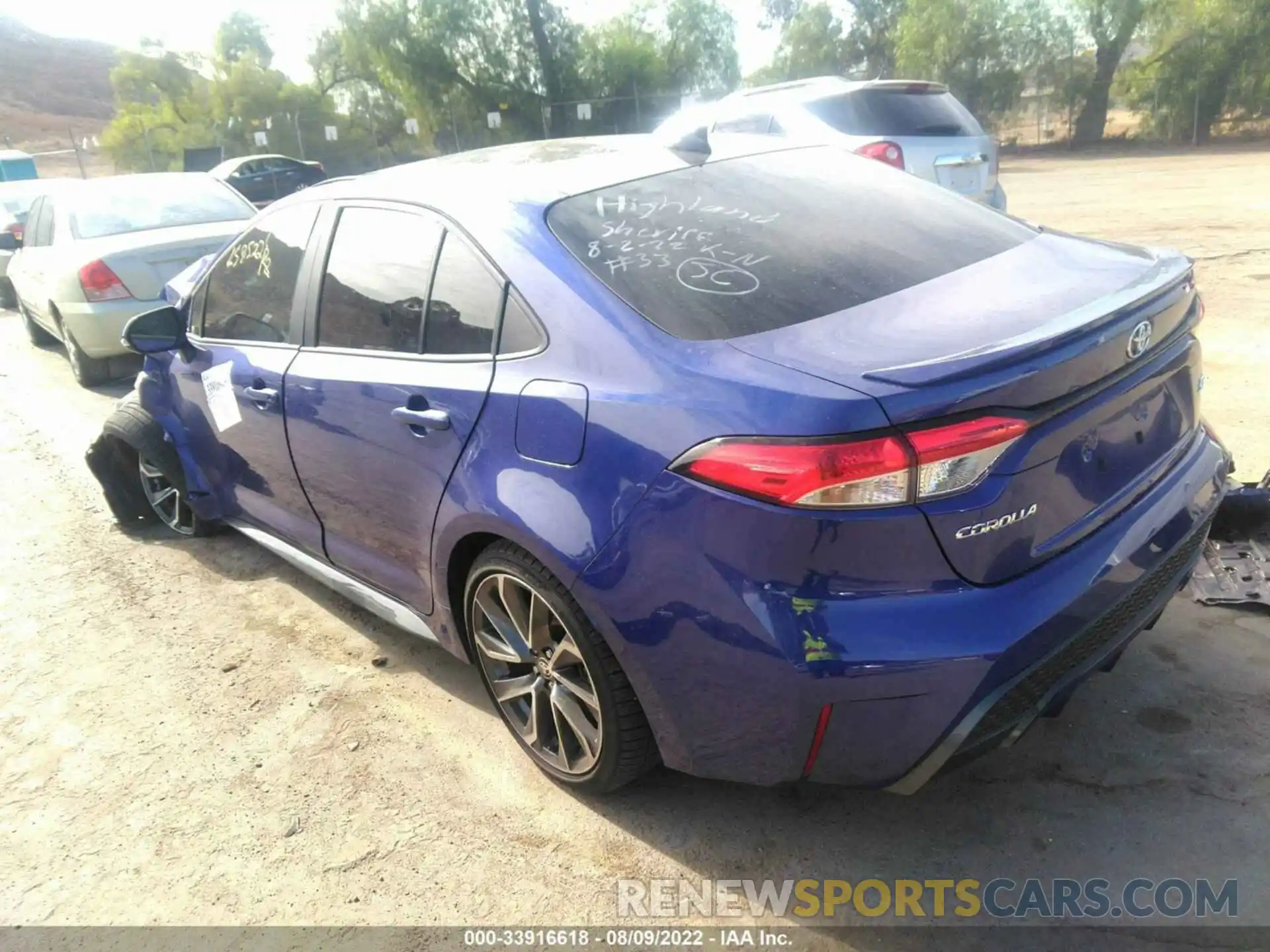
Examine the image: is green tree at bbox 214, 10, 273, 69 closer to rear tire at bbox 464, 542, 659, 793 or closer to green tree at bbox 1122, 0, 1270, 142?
green tree at bbox 1122, 0, 1270, 142

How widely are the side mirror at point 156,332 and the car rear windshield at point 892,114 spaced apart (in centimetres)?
584

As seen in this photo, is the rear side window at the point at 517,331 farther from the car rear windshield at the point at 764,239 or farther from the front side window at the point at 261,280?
the front side window at the point at 261,280

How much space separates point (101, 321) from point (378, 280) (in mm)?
5118

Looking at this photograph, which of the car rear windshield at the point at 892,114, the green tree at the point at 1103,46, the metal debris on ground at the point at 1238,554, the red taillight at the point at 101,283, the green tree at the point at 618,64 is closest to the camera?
the metal debris on ground at the point at 1238,554

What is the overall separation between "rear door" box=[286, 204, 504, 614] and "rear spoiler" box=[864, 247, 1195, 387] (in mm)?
1080

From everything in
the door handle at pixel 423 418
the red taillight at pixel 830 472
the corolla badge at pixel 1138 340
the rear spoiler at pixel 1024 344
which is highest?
the rear spoiler at pixel 1024 344

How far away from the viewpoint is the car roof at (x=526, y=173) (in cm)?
271

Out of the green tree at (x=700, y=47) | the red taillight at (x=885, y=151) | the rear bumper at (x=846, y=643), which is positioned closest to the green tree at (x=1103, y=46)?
the green tree at (x=700, y=47)

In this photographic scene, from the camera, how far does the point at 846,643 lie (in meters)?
1.93

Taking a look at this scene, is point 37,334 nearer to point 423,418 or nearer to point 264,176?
point 423,418

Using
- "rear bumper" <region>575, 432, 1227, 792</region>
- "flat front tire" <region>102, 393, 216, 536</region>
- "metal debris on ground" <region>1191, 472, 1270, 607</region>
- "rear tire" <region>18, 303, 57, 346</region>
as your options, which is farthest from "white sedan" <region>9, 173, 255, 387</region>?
"metal debris on ground" <region>1191, 472, 1270, 607</region>

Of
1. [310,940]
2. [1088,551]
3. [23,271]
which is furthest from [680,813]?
[23,271]

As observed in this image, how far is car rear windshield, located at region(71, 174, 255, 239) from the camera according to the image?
752 centimetres

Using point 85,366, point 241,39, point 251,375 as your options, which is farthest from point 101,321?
point 241,39
